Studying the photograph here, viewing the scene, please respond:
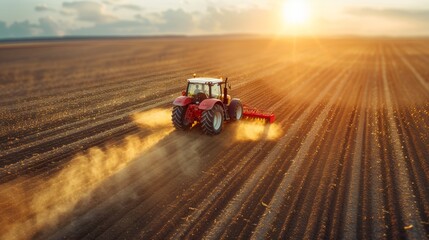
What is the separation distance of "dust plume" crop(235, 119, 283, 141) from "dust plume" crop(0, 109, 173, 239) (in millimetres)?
2828

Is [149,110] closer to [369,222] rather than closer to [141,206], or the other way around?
[141,206]

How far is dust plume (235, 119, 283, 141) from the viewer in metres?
10.9

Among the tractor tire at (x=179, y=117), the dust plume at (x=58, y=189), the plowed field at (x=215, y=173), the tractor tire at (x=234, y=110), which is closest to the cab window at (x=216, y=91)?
the tractor tire at (x=234, y=110)

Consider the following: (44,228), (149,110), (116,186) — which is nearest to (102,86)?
(149,110)

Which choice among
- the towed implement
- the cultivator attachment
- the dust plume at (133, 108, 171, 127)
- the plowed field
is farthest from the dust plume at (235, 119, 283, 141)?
the dust plume at (133, 108, 171, 127)

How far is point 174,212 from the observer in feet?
21.6

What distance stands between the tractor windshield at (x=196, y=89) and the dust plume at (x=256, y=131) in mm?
1739

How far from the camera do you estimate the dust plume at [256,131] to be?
10.9m

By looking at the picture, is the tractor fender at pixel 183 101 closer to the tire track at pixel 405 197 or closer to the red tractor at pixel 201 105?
the red tractor at pixel 201 105

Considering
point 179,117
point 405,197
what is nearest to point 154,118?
point 179,117

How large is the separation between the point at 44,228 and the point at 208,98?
6.26m

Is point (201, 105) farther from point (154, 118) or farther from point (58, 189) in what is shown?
point (58, 189)

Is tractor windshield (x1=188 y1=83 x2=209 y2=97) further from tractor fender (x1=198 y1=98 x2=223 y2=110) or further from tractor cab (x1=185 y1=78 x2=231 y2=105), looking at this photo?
tractor fender (x1=198 y1=98 x2=223 y2=110)

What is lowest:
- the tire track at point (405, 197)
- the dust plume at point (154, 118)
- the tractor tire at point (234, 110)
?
the tire track at point (405, 197)
